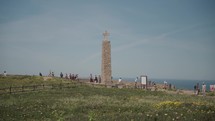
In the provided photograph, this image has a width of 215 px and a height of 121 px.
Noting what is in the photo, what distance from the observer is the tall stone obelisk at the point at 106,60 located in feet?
172

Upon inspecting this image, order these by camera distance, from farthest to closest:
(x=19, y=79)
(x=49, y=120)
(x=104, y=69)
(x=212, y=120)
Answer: (x=19, y=79), (x=104, y=69), (x=49, y=120), (x=212, y=120)

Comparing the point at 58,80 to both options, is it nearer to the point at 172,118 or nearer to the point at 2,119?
the point at 2,119

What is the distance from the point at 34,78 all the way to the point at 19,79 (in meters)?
2.97

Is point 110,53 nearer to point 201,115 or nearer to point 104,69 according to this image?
point 104,69

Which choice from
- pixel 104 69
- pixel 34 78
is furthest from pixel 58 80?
pixel 104 69

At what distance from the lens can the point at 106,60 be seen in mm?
52656

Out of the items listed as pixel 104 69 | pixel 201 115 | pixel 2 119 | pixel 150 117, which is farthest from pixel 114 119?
pixel 104 69

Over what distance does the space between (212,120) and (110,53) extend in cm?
3988

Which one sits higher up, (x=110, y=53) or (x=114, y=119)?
(x=110, y=53)

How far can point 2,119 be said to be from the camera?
18.5 meters

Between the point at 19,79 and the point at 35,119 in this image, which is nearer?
the point at 35,119

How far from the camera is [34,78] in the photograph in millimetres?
56938

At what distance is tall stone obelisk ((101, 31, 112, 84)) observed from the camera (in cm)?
5231

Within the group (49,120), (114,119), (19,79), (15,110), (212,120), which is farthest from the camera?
(19,79)
